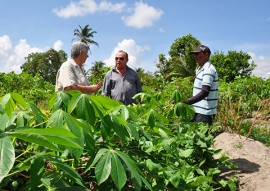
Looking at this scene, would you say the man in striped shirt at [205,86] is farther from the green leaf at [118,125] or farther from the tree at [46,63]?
the tree at [46,63]

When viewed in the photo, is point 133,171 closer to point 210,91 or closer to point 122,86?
point 210,91

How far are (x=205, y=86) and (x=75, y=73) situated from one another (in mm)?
1280

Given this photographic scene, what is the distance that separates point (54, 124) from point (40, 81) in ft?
43.5

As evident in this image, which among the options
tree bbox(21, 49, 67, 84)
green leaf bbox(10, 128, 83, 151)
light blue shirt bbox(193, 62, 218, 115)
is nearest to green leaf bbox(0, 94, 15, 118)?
green leaf bbox(10, 128, 83, 151)

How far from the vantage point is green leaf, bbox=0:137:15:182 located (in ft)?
2.25

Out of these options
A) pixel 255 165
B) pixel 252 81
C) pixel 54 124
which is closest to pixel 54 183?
pixel 54 124

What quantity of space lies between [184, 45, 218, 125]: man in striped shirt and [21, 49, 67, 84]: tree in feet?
130

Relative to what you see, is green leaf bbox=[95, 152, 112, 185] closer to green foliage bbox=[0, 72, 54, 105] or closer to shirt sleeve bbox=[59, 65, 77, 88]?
shirt sleeve bbox=[59, 65, 77, 88]

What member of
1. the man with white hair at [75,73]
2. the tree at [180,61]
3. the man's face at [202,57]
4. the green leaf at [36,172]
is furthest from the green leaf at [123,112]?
the tree at [180,61]

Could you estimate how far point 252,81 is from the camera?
954cm

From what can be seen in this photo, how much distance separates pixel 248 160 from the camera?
3.86m

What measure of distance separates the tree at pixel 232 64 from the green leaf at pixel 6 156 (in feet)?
102

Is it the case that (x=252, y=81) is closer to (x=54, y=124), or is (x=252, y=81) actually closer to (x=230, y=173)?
(x=230, y=173)

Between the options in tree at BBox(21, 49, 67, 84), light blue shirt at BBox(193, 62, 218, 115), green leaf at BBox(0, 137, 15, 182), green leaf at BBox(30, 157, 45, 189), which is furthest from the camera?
tree at BBox(21, 49, 67, 84)
